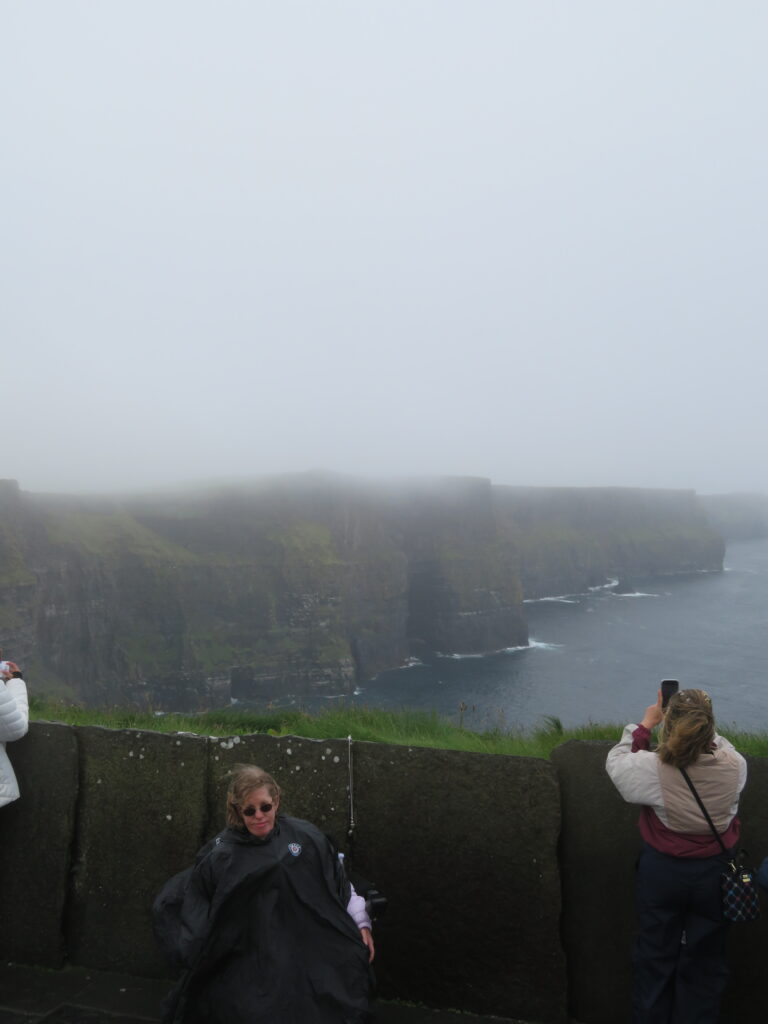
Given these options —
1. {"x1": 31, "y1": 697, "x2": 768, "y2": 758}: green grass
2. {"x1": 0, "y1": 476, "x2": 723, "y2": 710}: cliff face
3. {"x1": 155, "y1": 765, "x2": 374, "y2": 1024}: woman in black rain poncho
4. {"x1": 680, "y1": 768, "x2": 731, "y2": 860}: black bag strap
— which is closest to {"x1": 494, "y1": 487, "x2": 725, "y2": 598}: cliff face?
{"x1": 0, "y1": 476, "x2": 723, "y2": 710}: cliff face

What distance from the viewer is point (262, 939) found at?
3717mm

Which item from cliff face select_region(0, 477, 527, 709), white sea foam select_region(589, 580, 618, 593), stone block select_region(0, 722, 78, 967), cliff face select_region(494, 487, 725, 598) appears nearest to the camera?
stone block select_region(0, 722, 78, 967)

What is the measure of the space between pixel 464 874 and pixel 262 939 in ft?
5.69

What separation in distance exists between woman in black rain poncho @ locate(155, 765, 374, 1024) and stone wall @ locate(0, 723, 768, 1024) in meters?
1.20

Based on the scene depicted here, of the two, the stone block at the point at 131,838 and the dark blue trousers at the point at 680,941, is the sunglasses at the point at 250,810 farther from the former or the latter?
the dark blue trousers at the point at 680,941

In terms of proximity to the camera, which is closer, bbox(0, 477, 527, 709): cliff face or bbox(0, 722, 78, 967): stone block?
bbox(0, 722, 78, 967): stone block

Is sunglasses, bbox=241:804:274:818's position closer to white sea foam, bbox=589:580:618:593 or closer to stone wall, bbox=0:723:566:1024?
stone wall, bbox=0:723:566:1024

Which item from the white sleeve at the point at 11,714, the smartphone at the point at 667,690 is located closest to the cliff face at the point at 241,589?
the white sleeve at the point at 11,714

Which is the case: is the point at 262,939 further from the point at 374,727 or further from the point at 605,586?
the point at 605,586

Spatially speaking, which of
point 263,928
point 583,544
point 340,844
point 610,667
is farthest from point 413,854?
point 583,544

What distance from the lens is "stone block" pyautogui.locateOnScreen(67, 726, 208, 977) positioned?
210 inches

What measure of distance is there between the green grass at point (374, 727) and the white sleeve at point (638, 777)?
3.32 ft

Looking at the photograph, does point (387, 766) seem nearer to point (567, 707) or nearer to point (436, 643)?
point (567, 707)

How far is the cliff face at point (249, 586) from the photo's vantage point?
90188 millimetres
